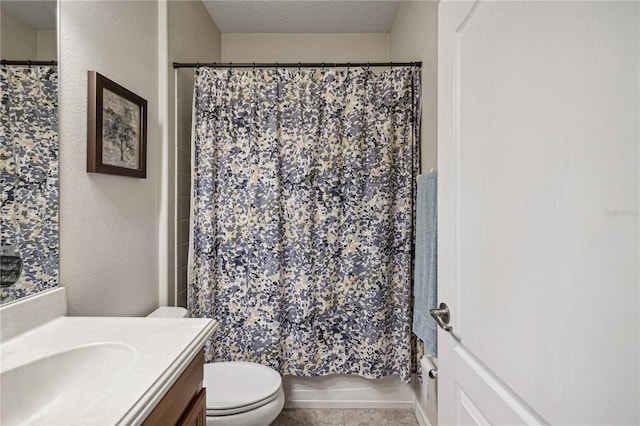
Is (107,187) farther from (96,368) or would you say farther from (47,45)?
(96,368)

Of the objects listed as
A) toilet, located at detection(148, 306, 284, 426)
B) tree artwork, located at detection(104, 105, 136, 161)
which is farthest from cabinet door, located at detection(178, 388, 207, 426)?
tree artwork, located at detection(104, 105, 136, 161)

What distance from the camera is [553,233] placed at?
578 millimetres

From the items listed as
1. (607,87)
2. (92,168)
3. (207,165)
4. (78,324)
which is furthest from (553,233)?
(207,165)

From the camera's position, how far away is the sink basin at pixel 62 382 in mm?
691

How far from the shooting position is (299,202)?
1.93 meters

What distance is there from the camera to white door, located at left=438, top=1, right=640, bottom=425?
0.46 meters

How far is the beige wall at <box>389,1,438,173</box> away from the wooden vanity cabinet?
54.4 inches

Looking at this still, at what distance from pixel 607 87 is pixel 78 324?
137 cm

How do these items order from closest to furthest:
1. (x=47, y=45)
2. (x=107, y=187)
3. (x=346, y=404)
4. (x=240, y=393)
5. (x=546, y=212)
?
(x=546, y=212) < (x=47, y=45) < (x=107, y=187) < (x=240, y=393) < (x=346, y=404)

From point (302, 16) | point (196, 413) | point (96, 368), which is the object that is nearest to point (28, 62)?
point (96, 368)

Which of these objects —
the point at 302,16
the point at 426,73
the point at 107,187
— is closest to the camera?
the point at 107,187

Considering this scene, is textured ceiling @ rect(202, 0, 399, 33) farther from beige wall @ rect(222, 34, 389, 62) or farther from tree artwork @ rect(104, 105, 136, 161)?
tree artwork @ rect(104, 105, 136, 161)

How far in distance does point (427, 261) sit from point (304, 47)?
2151 millimetres

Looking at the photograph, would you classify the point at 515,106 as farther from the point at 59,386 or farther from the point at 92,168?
the point at 92,168
